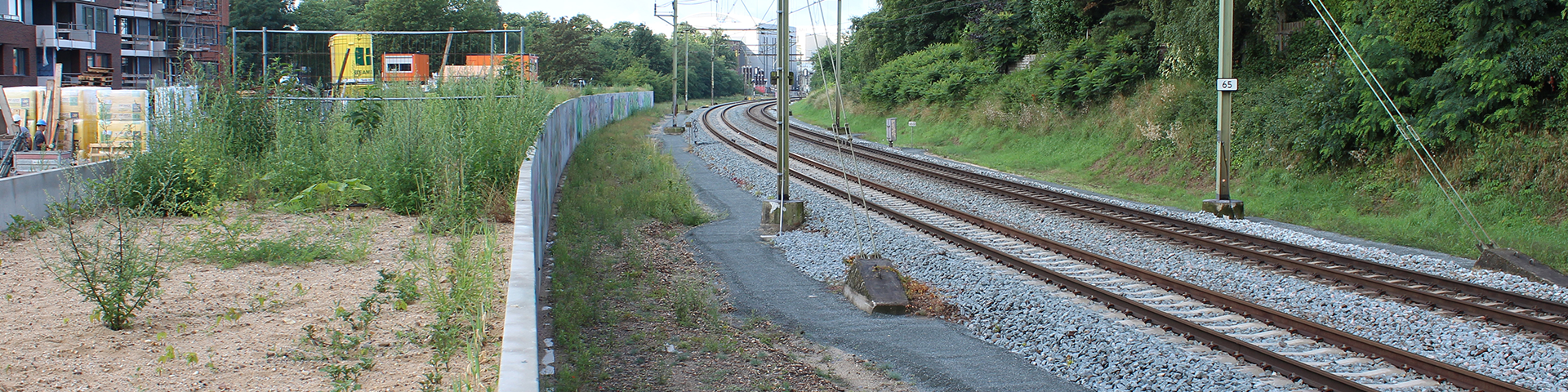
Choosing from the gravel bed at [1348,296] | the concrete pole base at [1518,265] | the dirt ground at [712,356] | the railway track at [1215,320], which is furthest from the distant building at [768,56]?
the dirt ground at [712,356]

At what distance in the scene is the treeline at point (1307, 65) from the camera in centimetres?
1459

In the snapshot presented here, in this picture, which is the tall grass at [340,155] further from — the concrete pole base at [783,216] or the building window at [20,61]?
the building window at [20,61]

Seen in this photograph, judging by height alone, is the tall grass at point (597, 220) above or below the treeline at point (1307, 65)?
below

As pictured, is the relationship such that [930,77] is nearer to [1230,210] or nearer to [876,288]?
[1230,210]

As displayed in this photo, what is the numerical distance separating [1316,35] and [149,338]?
21.5 m

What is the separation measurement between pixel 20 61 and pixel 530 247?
43383mm

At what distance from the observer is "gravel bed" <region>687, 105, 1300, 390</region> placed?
6.89 metres

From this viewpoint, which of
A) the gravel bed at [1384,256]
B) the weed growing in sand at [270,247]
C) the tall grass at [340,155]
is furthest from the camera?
the tall grass at [340,155]

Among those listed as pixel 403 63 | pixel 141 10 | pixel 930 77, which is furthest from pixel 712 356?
pixel 141 10

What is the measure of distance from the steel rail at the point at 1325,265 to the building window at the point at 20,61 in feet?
128

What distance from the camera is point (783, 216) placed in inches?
563

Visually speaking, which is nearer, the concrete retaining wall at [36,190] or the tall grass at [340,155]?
the concrete retaining wall at [36,190]

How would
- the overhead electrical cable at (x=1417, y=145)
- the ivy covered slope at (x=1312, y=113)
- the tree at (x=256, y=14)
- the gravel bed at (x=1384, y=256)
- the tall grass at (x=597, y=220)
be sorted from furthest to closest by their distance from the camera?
→ 1. the tree at (x=256, y=14)
2. the ivy covered slope at (x=1312, y=113)
3. the overhead electrical cable at (x=1417, y=145)
4. the gravel bed at (x=1384, y=256)
5. the tall grass at (x=597, y=220)

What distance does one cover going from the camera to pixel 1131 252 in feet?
38.8
